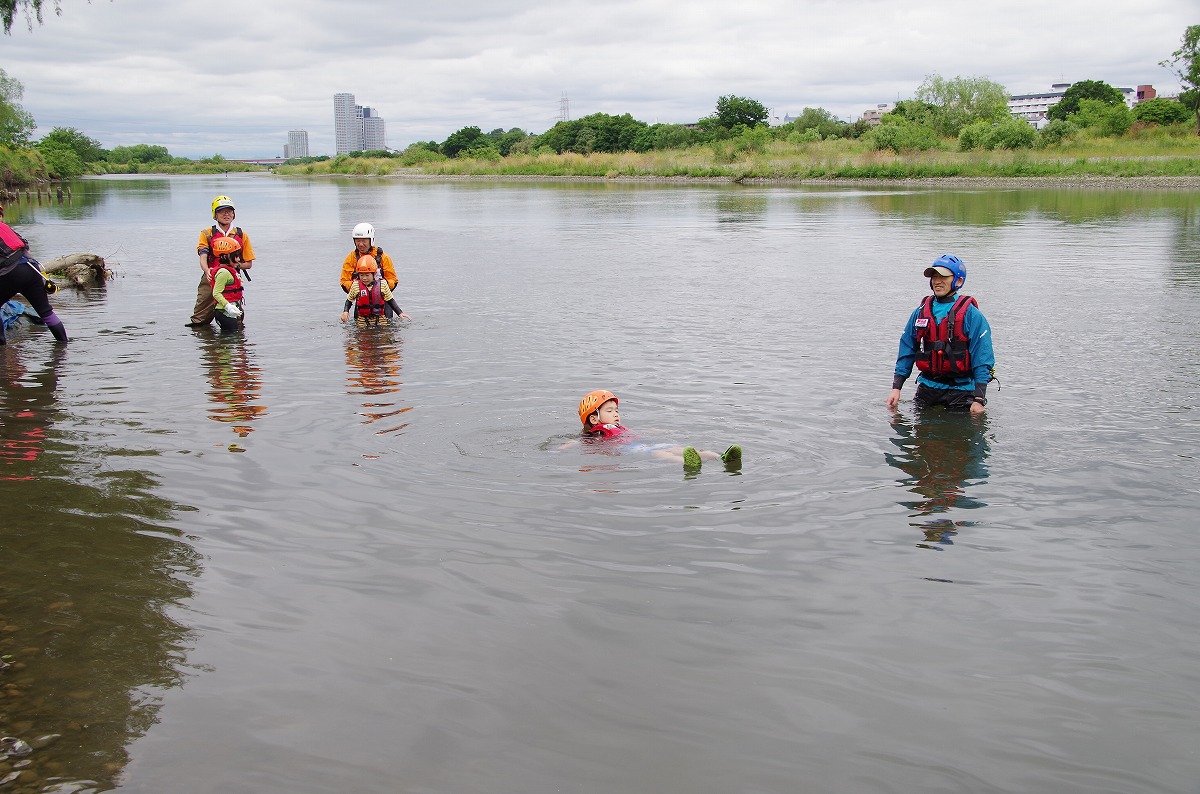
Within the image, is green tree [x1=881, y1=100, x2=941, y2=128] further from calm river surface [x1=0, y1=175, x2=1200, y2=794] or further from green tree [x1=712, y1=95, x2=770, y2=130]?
calm river surface [x1=0, y1=175, x2=1200, y2=794]

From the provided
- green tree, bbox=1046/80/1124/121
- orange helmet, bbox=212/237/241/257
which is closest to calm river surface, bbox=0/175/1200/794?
orange helmet, bbox=212/237/241/257

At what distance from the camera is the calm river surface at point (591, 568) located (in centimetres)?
436

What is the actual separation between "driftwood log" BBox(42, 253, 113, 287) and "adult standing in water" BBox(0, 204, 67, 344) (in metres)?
8.02

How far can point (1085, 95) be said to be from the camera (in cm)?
11575

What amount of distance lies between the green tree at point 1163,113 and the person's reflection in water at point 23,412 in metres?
89.2

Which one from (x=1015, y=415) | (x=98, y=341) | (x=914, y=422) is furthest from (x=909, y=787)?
(x=98, y=341)

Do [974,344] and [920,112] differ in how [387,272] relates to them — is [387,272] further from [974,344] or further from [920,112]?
[920,112]

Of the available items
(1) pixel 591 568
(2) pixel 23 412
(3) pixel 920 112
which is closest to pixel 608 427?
(1) pixel 591 568

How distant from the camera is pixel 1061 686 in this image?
4.89 meters

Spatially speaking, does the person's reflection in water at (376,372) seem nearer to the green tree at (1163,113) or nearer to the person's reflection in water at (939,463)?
the person's reflection in water at (939,463)

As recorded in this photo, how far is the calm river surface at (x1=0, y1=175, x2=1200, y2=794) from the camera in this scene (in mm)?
4359

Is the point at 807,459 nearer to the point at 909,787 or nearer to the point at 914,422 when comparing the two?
the point at 914,422

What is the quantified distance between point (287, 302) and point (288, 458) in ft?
37.0

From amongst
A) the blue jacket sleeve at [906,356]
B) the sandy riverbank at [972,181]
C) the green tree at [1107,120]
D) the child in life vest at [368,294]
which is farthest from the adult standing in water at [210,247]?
the green tree at [1107,120]
